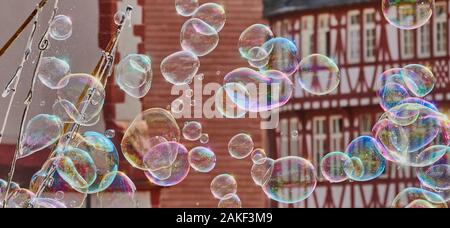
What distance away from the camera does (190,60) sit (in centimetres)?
784

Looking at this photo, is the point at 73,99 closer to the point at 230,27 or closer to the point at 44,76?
the point at 44,76

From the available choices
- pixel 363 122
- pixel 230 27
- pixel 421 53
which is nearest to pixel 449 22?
pixel 421 53

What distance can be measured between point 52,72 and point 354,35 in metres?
9.33

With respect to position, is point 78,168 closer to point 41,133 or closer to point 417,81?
point 41,133

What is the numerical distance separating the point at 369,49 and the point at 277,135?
59.8 inches

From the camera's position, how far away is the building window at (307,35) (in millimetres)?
17078

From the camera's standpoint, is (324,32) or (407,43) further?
(324,32)

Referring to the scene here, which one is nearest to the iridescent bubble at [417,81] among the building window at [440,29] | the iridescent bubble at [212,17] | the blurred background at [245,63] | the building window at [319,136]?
the iridescent bubble at [212,17]

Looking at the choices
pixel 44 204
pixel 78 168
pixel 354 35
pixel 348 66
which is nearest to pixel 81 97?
pixel 78 168

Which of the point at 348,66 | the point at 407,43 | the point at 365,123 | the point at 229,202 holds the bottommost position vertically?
the point at 365,123

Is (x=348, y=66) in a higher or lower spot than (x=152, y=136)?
lower

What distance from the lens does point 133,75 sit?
25.2 feet

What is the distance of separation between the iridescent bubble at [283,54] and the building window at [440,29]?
805 cm

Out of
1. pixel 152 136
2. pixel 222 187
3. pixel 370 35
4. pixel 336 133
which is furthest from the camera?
pixel 370 35
